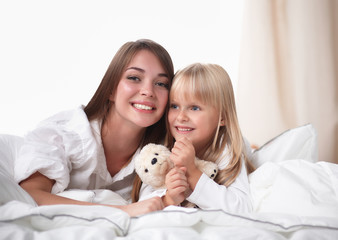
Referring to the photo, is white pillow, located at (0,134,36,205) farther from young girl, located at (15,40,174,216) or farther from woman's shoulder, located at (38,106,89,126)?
woman's shoulder, located at (38,106,89,126)

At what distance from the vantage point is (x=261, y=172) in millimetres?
1178

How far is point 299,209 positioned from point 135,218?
538mm

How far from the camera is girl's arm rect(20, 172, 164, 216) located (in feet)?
3.14

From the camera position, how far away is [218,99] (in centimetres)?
130

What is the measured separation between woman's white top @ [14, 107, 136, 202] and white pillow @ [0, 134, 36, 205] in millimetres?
44

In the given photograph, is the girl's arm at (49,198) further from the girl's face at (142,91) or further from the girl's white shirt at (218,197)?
the girl's face at (142,91)

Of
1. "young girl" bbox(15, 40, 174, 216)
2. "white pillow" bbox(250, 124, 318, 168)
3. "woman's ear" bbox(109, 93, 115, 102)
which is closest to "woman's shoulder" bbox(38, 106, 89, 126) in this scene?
"young girl" bbox(15, 40, 174, 216)

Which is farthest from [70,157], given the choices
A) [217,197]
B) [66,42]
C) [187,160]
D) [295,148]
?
[66,42]

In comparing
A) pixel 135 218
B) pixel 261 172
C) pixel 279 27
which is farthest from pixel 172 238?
pixel 279 27

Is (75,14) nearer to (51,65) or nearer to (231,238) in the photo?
(51,65)

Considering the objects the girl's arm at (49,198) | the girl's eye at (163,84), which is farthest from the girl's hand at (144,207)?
the girl's eye at (163,84)

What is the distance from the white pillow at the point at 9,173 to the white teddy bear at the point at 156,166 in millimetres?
384

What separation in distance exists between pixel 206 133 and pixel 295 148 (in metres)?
0.43

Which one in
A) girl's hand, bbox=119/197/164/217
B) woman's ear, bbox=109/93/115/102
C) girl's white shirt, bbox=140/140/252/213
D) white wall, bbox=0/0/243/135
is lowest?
girl's white shirt, bbox=140/140/252/213
